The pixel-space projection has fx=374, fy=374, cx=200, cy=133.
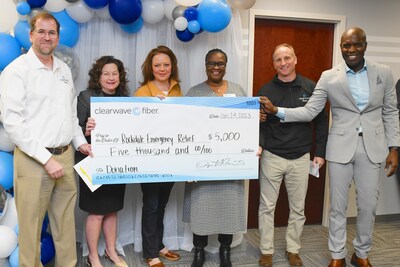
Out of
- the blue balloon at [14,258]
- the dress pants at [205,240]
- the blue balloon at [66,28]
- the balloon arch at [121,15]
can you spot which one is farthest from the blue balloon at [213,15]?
the blue balloon at [14,258]

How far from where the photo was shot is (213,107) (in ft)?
8.00

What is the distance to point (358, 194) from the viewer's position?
2637 mm

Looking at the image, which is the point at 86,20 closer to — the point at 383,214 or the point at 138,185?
the point at 138,185

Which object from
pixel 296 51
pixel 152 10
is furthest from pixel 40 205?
pixel 296 51

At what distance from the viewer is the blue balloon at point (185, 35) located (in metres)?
2.84

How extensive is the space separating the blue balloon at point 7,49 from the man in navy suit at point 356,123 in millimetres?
1655

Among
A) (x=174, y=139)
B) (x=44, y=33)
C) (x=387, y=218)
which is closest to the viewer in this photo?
(x=44, y=33)

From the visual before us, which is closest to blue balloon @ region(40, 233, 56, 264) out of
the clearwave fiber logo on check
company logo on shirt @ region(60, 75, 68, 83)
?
the clearwave fiber logo on check

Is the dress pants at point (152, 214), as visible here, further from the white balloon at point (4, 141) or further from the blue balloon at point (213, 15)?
the blue balloon at point (213, 15)

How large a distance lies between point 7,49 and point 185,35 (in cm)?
122

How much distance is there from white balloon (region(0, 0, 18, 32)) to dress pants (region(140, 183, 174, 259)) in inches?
59.0

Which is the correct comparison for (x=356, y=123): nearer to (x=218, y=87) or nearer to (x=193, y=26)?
(x=218, y=87)

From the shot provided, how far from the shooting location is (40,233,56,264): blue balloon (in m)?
2.49

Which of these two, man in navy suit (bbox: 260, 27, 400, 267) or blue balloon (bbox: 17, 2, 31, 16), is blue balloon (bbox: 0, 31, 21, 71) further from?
man in navy suit (bbox: 260, 27, 400, 267)
